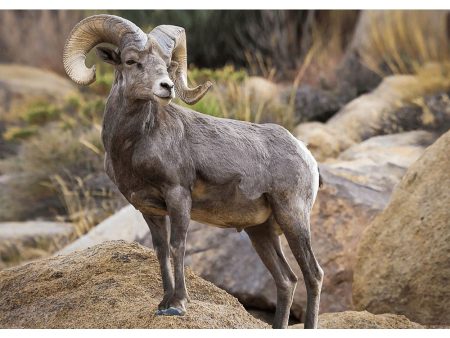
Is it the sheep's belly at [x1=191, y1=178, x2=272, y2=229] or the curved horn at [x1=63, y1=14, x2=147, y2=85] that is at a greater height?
the curved horn at [x1=63, y1=14, x2=147, y2=85]

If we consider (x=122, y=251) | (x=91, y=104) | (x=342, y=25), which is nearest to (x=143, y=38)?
(x=122, y=251)

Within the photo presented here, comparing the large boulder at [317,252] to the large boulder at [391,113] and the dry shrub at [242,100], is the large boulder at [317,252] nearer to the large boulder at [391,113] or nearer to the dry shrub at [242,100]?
the dry shrub at [242,100]

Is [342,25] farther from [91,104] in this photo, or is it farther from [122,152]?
[122,152]

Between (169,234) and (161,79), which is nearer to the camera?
(161,79)

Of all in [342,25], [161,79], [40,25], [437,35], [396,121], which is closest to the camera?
[161,79]

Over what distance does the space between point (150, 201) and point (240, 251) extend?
434 cm

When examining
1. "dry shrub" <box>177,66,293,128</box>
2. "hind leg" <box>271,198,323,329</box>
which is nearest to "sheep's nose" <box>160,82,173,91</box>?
"hind leg" <box>271,198,323,329</box>

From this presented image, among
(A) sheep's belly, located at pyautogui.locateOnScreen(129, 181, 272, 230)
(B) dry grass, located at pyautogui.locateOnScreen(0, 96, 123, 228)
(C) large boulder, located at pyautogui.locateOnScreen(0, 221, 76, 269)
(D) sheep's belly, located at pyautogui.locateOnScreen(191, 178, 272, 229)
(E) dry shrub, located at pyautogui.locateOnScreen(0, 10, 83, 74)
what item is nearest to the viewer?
(A) sheep's belly, located at pyautogui.locateOnScreen(129, 181, 272, 230)

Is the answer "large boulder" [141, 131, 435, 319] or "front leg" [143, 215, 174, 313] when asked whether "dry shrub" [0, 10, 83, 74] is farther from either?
"front leg" [143, 215, 174, 313]

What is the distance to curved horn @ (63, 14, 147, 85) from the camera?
732 cm

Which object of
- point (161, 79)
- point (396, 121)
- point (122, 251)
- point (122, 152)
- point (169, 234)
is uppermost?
point (161, 79)

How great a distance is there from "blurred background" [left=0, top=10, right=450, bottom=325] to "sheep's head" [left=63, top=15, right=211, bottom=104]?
156 inches

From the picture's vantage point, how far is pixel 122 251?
909cm

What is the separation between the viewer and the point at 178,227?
729 centimetres
